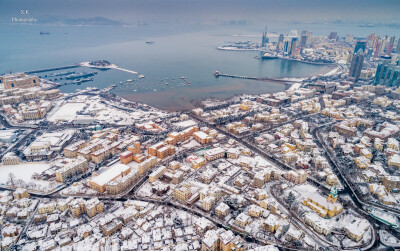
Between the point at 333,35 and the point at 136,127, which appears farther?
the point at 333,35

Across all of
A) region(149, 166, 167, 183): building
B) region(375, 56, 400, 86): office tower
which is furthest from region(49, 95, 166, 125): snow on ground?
region(375, 56, 400, 86): office tower

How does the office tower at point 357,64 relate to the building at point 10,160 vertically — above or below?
above

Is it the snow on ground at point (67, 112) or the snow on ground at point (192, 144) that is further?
the snow on ground at point (67, 112)

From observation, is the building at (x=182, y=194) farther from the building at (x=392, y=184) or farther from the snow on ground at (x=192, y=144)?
the building at (x=392, y=184)

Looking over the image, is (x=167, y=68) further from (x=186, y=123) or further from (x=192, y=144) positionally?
(x=192, y=144)

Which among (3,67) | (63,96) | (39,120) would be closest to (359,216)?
(39,120)

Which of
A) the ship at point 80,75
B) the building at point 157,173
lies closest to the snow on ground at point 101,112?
the building at point 157,173

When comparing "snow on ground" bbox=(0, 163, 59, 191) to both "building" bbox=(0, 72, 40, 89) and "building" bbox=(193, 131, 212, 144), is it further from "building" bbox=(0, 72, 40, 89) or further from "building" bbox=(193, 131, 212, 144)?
"building" bbox=(0, 72, 40, 89)

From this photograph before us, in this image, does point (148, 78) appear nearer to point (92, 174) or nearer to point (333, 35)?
point (92, 174)
